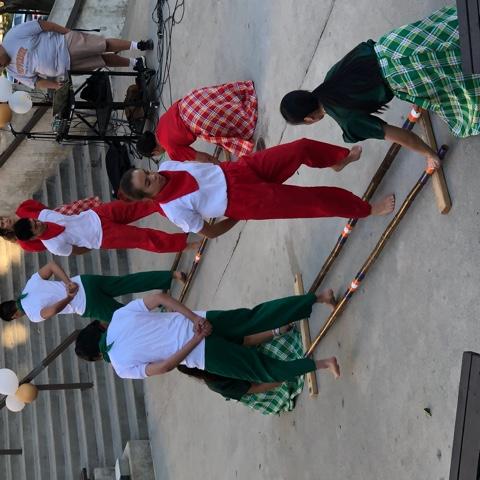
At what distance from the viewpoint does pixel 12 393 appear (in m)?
7.65

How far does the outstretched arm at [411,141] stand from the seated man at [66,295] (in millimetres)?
3325

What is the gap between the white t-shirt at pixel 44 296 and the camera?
612cm

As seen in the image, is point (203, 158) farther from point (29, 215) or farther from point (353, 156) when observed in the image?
point (353, 156)

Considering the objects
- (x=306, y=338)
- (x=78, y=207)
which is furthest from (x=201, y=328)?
(x=78, y=207)

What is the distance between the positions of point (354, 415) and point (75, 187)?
22.5 ft

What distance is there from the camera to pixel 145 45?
348 inches

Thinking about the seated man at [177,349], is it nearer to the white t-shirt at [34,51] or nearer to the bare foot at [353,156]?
the bare foot at [353,156]

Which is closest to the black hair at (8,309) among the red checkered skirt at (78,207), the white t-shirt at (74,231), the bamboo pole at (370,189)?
the white t-shirt at (74,231)

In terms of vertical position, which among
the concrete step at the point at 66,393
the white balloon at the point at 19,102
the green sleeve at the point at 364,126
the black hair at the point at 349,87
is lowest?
the concrete step at the point at 66,393

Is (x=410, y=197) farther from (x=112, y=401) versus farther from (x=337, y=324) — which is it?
(x=112, y=401)

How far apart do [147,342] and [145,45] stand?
5.34 m

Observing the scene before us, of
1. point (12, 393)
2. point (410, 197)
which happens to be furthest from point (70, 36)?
point (410, 197)

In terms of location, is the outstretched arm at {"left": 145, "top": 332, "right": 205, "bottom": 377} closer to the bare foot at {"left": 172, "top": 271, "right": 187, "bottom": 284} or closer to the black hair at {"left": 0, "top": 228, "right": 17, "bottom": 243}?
the black hair at {"left": 0, "top": 228, "right": 17, "bottom": 243}

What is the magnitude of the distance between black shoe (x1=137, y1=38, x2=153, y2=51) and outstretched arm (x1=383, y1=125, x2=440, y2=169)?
5.64m
